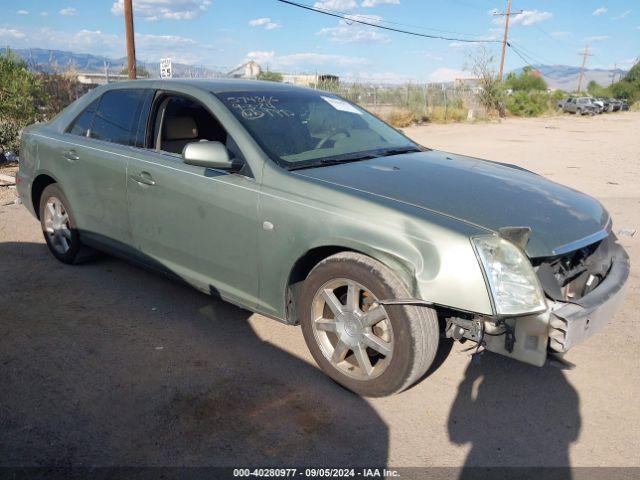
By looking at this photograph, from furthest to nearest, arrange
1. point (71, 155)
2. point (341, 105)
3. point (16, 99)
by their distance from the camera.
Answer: point (16, 99)
point (71, 155)
point (341, 105)

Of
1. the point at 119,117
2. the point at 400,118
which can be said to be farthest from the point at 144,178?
the point at 400,118

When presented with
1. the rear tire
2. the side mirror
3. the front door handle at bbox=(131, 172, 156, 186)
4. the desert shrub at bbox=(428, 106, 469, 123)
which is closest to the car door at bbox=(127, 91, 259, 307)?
the front door handle at bbox=(131, 172, 156, 186)

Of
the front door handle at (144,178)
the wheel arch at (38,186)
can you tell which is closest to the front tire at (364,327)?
the front door handle at (144,178)

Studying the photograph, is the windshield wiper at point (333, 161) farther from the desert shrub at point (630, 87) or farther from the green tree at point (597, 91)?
the green tree at point (597, 91)

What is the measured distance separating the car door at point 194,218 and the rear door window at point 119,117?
21 cm

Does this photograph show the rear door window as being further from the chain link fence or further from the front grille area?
the chain link fence

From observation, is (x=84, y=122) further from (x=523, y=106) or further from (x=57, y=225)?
(x=523, y=106)

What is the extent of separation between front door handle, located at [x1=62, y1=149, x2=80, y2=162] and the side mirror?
183cm

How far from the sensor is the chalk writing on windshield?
11.9 feet

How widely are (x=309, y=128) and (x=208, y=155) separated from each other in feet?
2.91

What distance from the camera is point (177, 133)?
4.18 metres

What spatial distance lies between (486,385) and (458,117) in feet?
98.6

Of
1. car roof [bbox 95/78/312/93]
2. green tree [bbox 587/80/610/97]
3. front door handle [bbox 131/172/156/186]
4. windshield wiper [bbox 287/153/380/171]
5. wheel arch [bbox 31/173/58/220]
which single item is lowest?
wheel arch [bbox 31/173/58/220]

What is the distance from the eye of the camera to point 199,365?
342 cm
